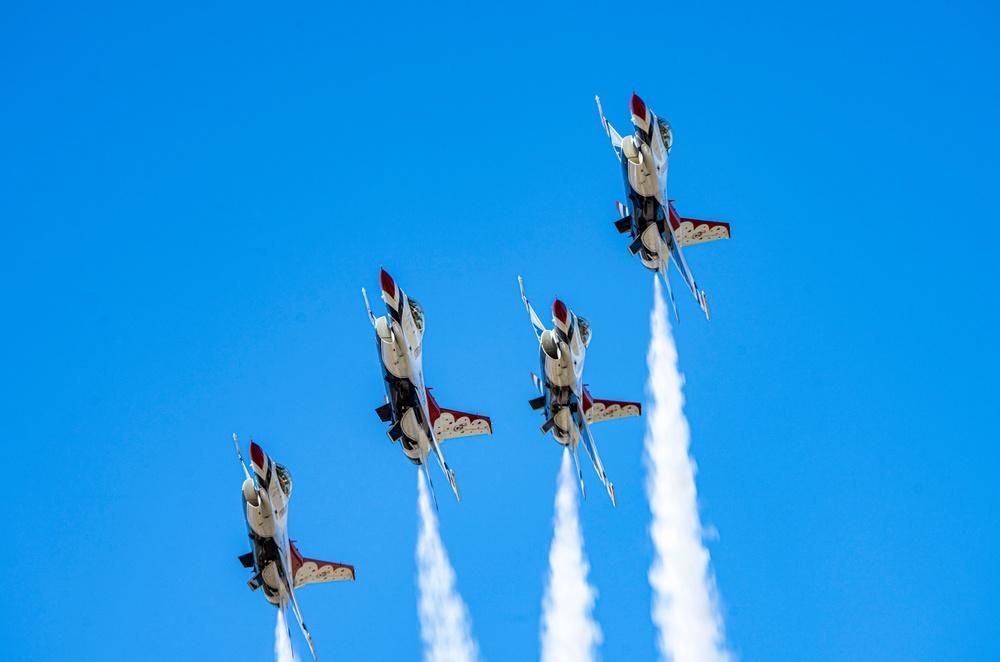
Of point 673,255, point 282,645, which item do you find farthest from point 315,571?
point 673,255

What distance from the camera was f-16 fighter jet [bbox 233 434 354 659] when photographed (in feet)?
181

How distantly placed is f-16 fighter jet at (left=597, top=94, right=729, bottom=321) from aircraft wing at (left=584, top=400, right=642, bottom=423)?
715cm

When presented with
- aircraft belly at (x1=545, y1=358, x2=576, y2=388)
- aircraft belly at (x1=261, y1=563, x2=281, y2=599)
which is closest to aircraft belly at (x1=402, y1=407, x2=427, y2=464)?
aircraft belly at (x1=545, y1=358, x2=576, y2=388)

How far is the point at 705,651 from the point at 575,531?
10517 millimetres

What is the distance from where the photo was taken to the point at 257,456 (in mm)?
54719

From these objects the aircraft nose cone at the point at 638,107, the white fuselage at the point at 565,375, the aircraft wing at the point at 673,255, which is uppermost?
the aircraft nose cone at the point at 638,107

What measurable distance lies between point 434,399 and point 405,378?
7.47m

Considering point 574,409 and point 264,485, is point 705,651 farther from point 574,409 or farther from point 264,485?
point 264,485

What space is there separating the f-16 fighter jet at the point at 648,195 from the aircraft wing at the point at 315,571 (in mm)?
22561

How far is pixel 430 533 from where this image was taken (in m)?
64.9

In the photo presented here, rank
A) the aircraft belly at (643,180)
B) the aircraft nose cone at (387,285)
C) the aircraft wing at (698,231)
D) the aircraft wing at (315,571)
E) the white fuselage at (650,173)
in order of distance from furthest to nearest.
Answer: the aircraft wing at (698,231)
the aircraft wing at (315,571)
the aircraft belly at (643,180)
the white fuselage at (650,173)
the aircraft nose cone at (387,285)

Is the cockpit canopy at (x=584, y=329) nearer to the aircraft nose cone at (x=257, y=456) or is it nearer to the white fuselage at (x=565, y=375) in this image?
the white fuselage at (x=565, y=375)

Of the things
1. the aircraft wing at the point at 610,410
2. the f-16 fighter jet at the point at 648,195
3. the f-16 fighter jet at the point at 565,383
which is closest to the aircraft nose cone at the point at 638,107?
the f-16 fighter jet at the point at 648,195

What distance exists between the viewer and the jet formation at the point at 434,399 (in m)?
55.2
